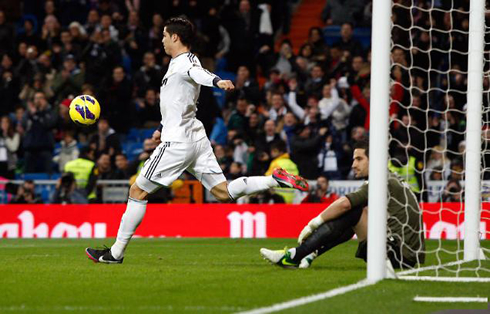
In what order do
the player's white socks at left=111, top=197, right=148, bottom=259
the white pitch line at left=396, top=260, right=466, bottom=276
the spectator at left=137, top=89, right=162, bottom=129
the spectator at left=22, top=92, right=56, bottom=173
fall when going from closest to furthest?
the white pitch line at left=396, top=260, right=466, bottom=276 < the player's white socks at left=111, top=197, right=148, bottom=259 < the spectator at left=22, top=92, right=56, bottom=173 < the spectator at left=137, top=89, right=162, bottom=129

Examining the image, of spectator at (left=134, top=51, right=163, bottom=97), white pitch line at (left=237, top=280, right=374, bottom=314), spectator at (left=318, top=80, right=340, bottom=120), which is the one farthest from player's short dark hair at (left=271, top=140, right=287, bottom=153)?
white pitch line at (left=237, top=280, right=374, bottom=314)

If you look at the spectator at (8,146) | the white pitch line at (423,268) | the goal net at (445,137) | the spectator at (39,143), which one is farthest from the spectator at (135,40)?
the white pitch line at (423,268)

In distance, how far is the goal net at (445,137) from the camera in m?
9.88

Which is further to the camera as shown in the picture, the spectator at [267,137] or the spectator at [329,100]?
the spectator at [329,100]

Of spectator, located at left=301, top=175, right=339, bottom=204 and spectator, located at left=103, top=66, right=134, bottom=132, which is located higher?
spectator, located at left=103, top=66, right=134, bottom=132

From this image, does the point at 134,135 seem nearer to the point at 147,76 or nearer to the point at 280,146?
the point at 147,76

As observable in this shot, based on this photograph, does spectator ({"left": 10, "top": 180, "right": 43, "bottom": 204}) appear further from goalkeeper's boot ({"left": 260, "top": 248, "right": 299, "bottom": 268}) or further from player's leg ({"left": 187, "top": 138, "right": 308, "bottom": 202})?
goalkeeper's boot ({"left": 260, "top": 248, "right": 299, "bottom": 268})

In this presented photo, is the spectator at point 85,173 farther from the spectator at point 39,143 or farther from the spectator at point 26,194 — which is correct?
the spectator at point 39,143

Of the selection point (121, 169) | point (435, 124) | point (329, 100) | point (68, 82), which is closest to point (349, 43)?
point (329, 100)

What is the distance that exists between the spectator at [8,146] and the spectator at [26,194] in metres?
2.17

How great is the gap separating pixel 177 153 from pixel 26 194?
9207 millimetres

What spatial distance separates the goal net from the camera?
9.88 metres

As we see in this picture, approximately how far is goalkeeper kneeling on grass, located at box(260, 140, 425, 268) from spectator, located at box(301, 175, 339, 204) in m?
7.95

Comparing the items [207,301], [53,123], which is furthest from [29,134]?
[207,301]
